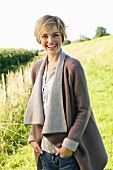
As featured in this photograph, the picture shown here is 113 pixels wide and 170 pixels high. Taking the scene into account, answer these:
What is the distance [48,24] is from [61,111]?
60 centimetres

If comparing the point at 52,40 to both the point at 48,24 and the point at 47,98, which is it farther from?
the point at 47,98

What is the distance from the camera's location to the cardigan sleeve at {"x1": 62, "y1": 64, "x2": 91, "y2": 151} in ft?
7.78

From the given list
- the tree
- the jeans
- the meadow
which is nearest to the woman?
the jeans

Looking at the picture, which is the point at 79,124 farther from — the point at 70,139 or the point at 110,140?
the point at 110,140

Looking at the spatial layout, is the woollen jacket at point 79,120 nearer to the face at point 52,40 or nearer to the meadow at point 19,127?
the face at point 52,40

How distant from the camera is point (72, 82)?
7.80ft

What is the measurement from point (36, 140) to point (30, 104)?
0.27 meters

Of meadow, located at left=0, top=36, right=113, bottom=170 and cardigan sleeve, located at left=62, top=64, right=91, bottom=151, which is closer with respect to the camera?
cardigan sleeve, located at left=62, top=64, right=91, bottom=151

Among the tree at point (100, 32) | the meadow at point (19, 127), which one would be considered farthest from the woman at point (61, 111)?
the tree at point (100, 32)

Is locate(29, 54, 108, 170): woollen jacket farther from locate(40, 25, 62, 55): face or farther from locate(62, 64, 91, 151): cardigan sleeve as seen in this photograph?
locate(40, 25, 62, 55): face

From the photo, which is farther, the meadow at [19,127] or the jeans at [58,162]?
the meadow at [19,127]

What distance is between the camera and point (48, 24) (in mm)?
2414

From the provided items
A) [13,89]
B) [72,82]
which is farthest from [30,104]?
[13,89]

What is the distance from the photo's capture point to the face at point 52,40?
2435mm
